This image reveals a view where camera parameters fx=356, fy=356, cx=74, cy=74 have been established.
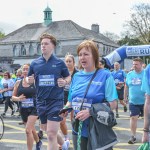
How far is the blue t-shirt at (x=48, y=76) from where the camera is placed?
5812 mm

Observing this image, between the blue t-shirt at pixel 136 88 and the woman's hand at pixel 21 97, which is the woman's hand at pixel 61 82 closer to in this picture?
the woman's hand at pixel 21 97

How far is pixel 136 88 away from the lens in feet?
27.4

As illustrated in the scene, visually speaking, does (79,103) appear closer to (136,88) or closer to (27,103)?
(27,103)

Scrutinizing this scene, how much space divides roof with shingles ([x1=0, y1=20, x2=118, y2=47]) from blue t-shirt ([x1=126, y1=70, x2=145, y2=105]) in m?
60.6

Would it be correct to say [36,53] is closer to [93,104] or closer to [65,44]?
[65,44]

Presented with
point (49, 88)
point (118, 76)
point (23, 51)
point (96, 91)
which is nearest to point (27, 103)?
point (49, 88)

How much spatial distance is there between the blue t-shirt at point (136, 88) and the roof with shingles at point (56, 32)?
60.6 metres

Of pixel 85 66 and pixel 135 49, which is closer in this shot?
pixel 85 66

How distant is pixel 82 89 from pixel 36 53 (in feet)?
230

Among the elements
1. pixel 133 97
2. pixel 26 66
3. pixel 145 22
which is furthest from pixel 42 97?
pixel 145 22

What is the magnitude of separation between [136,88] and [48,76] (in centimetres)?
317

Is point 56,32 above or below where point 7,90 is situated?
above

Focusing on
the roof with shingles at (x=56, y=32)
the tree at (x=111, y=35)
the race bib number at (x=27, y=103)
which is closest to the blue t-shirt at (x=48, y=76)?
the race bib number at (x=27, y=103)

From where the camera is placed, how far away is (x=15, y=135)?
31.0 ft
